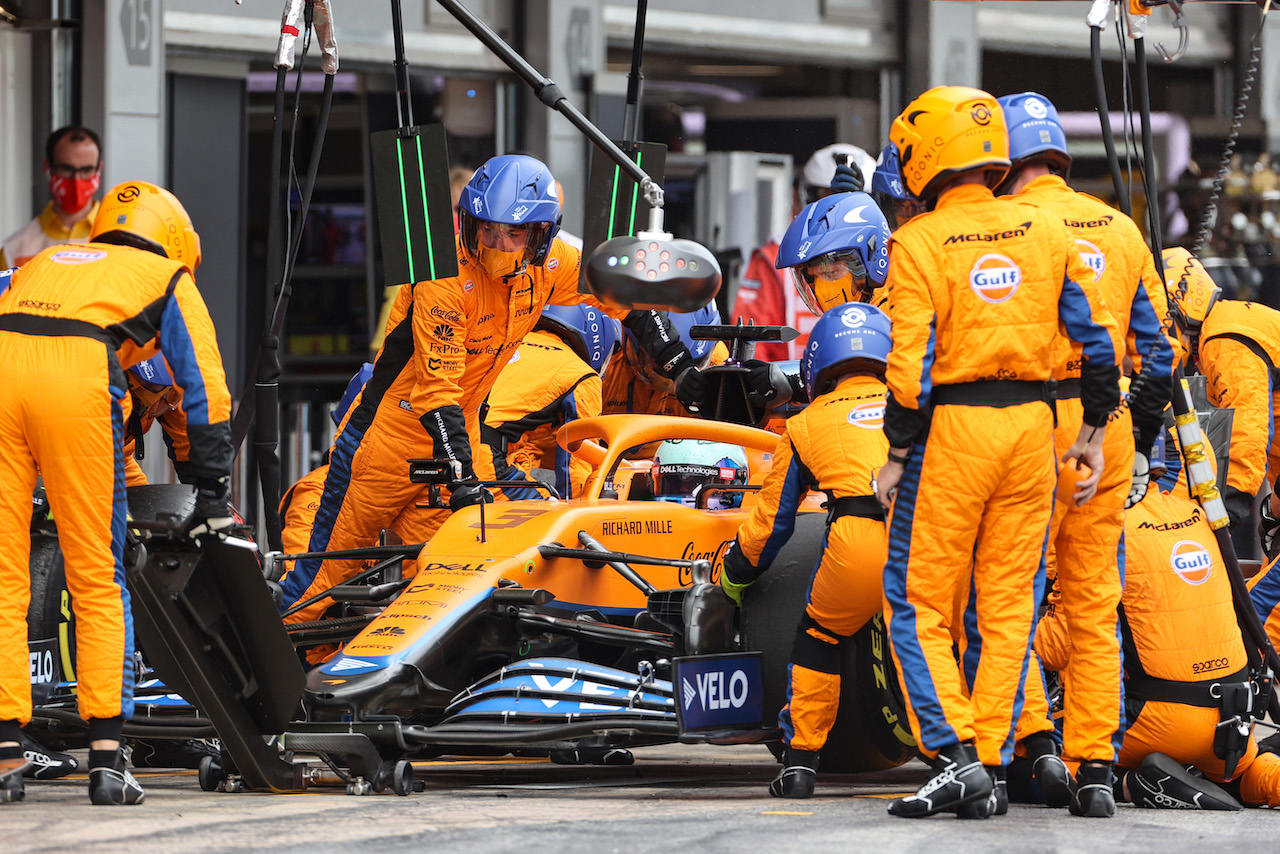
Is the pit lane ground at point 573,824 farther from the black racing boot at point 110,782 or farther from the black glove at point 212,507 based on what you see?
the black glove at point 212,507

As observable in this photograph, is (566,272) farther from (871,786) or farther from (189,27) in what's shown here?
(189,27)

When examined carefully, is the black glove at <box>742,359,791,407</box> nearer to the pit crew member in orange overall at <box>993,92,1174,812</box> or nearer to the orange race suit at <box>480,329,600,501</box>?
the orange race suit at <box>480,329,600,501</box>

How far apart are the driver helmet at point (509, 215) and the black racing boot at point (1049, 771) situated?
118 inches

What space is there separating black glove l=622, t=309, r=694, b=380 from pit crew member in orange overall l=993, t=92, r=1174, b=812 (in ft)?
9.51

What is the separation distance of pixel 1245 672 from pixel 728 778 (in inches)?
73.8

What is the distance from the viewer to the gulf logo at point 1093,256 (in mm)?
5754

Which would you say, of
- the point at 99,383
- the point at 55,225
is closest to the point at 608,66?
the point at 55,225

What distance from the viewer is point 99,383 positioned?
5.88 meters

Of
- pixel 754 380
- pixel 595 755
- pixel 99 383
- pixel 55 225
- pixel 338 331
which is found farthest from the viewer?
pixel 338 331

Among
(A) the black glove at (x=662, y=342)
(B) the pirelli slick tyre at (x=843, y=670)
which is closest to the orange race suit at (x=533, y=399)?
(A) the black glove at (x=662, y=342)

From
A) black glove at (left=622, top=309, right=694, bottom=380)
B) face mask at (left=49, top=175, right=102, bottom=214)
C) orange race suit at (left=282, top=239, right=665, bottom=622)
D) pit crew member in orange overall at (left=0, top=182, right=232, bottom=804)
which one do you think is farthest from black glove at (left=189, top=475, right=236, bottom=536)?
face mask at (left=49, top=175, right=102, bottom=214)

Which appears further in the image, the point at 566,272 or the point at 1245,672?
the point at 566,272

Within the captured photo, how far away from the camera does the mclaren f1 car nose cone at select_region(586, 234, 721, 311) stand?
6.04 metres

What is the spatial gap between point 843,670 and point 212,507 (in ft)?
6.88
